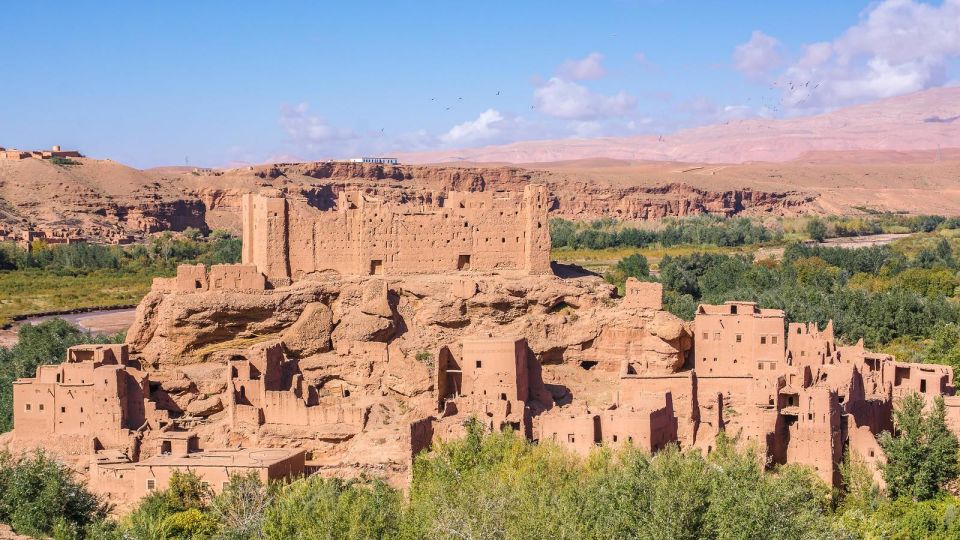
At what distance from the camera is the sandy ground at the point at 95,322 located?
2530 inches

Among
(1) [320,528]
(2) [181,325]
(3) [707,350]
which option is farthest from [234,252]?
(1) [320,528]

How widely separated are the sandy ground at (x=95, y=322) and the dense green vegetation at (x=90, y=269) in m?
1.53

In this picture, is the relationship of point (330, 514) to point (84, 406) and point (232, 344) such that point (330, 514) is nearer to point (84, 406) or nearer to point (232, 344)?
point (84, 406)

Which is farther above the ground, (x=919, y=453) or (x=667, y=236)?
(x=667, y=236)

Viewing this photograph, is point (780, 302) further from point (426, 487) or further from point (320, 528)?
point (320, 528)

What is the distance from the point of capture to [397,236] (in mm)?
39188

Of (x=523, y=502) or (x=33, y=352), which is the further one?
(x=33, y=352)

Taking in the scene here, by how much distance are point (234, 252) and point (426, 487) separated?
52761 mm

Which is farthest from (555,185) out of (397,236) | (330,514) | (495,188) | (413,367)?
(330,514)

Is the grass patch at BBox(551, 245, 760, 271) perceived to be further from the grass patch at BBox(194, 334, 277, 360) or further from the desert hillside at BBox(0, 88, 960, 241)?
the grass patch at BBox(194, 334, 277, 360)

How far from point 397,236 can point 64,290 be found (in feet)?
159

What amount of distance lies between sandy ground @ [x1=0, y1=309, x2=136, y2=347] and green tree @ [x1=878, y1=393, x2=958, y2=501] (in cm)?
4169

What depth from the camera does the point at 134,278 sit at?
8562 cm

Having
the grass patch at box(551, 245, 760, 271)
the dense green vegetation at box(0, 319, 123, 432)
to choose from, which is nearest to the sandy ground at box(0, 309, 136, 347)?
the dense green vegetation at box(0, 319, 123, 432)
